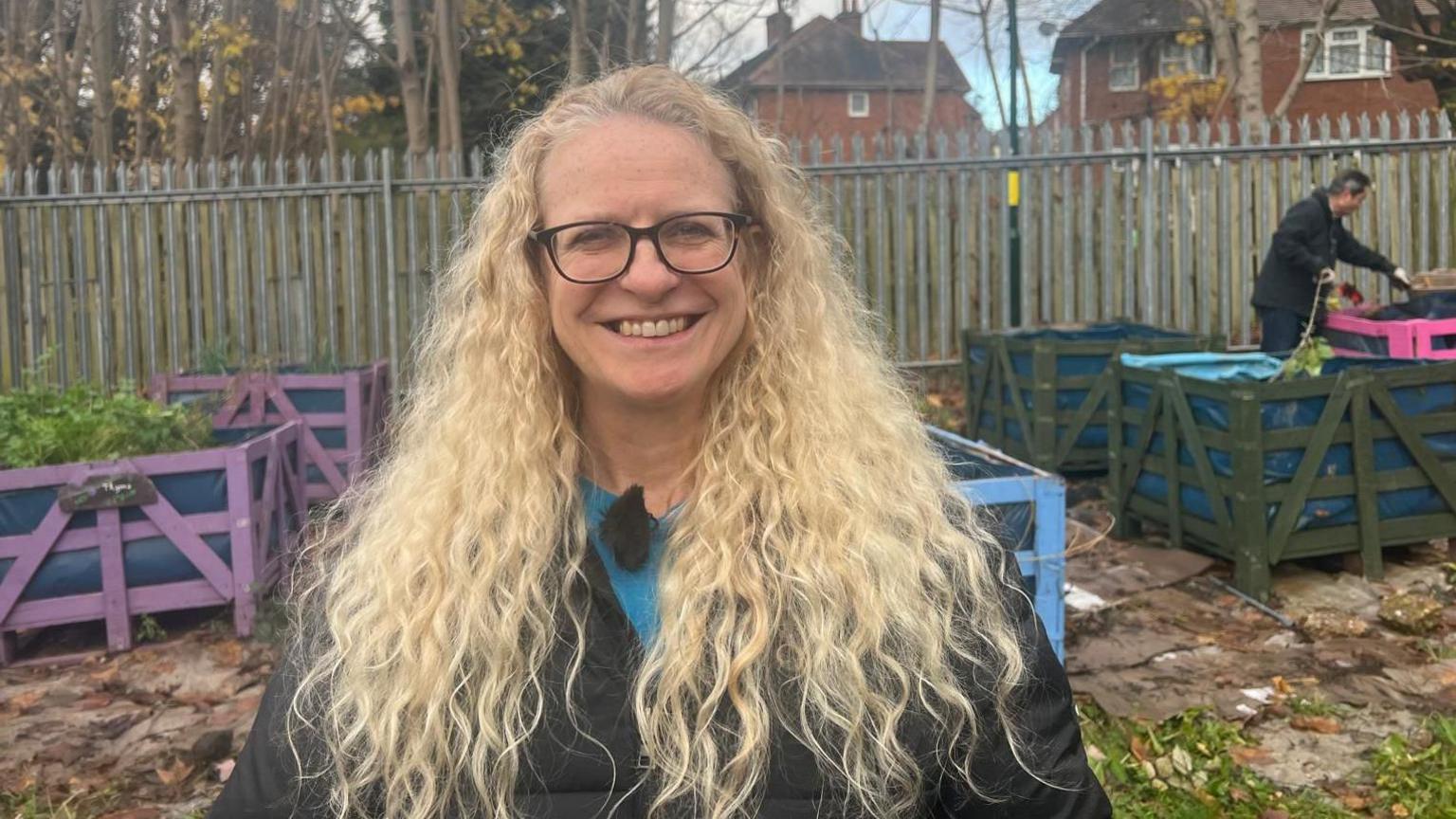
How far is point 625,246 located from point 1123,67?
3022 cm

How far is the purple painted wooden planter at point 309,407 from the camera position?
6504 millimetres

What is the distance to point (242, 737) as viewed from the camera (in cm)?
393

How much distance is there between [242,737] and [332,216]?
6.39 meters

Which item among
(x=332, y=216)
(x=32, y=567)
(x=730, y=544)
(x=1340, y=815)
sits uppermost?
(x=332, y=216)

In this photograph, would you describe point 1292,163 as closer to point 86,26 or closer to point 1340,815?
point 1340,815

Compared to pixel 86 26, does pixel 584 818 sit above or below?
below

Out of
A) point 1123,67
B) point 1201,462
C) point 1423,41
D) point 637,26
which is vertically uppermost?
point 1123,67

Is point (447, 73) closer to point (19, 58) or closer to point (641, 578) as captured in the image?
point (19, 58)

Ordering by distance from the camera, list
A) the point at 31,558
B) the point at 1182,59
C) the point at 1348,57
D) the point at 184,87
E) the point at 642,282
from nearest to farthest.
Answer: the point at 642,282
the point at 31,558
the point at 184,87
the point at 1348,57
the point at 1182,59

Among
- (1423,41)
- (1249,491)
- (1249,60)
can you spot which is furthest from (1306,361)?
(1423,41)

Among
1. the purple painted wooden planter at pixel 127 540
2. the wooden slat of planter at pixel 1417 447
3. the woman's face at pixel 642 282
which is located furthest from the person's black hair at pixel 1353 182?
the woman's face at pixel 642 282

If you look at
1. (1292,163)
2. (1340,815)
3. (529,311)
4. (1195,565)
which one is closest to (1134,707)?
(1340,815)

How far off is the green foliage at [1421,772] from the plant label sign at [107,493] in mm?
4729

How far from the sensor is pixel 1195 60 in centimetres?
2773
